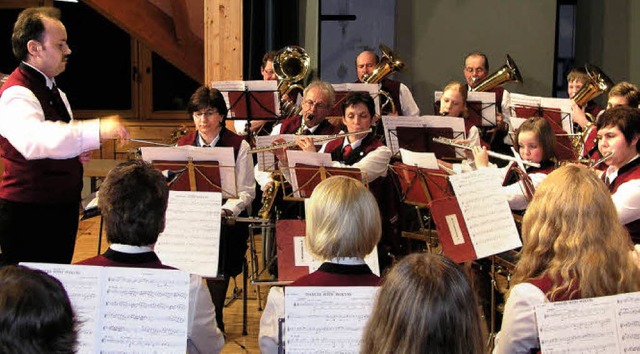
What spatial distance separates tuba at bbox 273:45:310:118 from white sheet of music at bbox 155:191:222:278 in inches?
121

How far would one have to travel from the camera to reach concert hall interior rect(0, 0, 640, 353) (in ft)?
8.04

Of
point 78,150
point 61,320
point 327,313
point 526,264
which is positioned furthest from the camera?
point 78,150

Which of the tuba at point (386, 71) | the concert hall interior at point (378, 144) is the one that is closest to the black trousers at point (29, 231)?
the concert hall interior at point (378, 144)

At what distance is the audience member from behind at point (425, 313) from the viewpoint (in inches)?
65.5

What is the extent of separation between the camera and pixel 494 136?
672 centimetres

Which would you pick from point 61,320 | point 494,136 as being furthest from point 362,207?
point 494,136

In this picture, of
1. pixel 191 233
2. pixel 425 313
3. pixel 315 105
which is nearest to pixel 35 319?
pixel 425 313

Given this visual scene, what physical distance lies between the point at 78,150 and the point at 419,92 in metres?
5.02

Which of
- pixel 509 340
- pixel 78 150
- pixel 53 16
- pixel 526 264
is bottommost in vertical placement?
pixel 509 340

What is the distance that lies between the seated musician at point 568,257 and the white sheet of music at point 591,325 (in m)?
0.20

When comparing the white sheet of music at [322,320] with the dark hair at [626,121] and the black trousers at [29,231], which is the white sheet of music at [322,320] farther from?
the dark hair at [626,121]

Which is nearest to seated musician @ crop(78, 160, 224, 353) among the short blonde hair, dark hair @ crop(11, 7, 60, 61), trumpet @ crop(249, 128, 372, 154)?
the short blonde hair

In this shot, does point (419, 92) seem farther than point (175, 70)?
No

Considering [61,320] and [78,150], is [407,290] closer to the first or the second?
[61,320]
